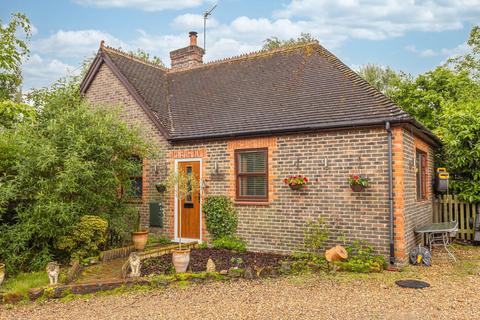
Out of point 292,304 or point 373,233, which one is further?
point 373,233

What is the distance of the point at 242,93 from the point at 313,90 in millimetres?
2473

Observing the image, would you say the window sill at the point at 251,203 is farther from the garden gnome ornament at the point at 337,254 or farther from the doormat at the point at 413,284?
the doormat at the point at 413,284

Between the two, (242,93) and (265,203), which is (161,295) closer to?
(265,203)

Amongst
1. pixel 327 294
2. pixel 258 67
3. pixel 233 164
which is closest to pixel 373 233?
pixel 327 294

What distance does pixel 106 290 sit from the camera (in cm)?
685

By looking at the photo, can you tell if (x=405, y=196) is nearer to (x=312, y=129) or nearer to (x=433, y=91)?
(x=312, y=129)

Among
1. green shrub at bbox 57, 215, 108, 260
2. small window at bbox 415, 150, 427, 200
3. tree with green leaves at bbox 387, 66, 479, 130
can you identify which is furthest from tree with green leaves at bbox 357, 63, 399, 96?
green shrub at bbox 57, 215, 108, 260

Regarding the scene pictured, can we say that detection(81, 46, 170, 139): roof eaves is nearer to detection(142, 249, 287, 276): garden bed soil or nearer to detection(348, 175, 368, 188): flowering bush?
detection(142, 249, 287, 276): garden bed soil

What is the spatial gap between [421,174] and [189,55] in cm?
1002

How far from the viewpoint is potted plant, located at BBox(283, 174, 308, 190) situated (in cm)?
886

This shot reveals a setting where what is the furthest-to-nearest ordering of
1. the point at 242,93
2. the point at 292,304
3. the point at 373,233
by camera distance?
the point at 242,93
the point at 373,233
the point at 292,304

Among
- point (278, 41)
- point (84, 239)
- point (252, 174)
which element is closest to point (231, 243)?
point (252, 174)

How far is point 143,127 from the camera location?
39.3 ft

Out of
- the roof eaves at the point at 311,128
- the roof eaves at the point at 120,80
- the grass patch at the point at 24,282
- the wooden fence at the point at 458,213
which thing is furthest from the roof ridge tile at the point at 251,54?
the grass patch at the point at 24,282
